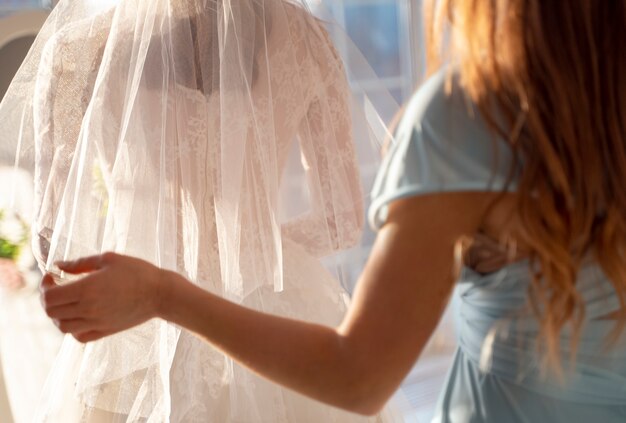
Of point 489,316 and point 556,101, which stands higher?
point 556,101

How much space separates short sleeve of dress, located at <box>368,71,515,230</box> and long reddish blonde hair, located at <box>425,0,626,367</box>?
1 cm

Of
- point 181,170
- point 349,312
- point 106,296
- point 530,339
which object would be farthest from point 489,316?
point 181,170

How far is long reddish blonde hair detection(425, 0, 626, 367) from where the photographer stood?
70cm

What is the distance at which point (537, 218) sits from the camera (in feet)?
2.36

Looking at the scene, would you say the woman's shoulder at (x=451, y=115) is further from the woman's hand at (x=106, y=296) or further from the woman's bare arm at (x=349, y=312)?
the woman's hand at (x=106, y=296)

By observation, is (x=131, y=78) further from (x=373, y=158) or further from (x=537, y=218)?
(x=537, y=218)

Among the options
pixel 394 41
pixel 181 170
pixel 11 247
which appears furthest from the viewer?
pixel 394 41

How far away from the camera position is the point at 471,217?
71 centimetres

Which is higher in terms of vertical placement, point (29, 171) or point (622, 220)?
point (622, 220)

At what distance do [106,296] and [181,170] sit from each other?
766 mm

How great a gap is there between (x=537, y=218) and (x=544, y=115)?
0.25ft

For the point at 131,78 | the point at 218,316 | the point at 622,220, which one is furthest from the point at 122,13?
the point at 622,220

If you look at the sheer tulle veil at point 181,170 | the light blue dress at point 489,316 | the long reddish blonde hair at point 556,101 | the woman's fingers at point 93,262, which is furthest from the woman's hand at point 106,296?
the sheer tulle veil at point 181,170

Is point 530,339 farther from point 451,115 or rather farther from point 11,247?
point 11,247
